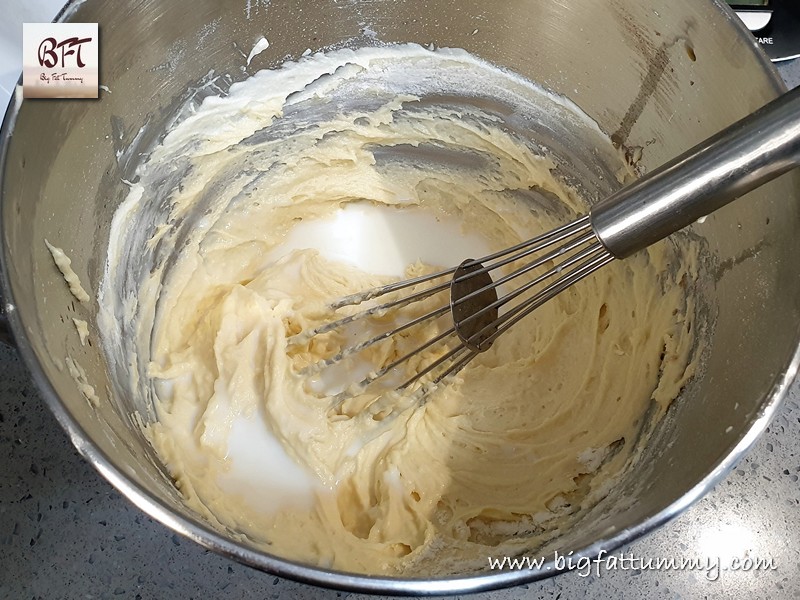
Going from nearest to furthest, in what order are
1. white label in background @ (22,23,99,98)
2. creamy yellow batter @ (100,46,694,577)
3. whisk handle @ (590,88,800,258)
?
1. whisk handle @ (590,88,800,258)
2. white label in background @ (22,23,99,98)
3. creamy yellow batter @ (100,46,694,577)

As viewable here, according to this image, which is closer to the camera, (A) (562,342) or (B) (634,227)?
(B) (634,227)

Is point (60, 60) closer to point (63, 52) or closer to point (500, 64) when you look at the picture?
point (63, 52)

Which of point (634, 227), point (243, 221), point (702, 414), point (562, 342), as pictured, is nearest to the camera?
point (634, 227)

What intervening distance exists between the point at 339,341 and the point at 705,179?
82 cm

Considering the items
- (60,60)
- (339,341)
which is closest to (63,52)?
(60,60)

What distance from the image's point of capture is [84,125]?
3.30ft

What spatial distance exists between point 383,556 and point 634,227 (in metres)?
0.68

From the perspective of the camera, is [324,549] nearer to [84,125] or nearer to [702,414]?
[702,414]

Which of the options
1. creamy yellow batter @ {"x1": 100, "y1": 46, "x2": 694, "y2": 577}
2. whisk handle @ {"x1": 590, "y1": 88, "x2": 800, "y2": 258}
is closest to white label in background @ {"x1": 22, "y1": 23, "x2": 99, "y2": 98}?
creamy yellow batter @ {"x1": 100, "y1": 46, "x2": 694, "y2": 577}

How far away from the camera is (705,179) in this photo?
0.76 metres

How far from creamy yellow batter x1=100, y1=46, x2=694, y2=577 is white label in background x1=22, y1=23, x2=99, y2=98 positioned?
224 millimetres

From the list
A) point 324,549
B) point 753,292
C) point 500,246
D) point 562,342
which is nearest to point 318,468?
point 324,549

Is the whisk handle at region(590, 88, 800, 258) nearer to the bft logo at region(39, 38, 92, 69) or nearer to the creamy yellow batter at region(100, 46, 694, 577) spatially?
the creamy yellow batter at region(100, 46, 694, 577)

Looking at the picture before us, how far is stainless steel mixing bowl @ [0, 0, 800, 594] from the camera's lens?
788 mm
